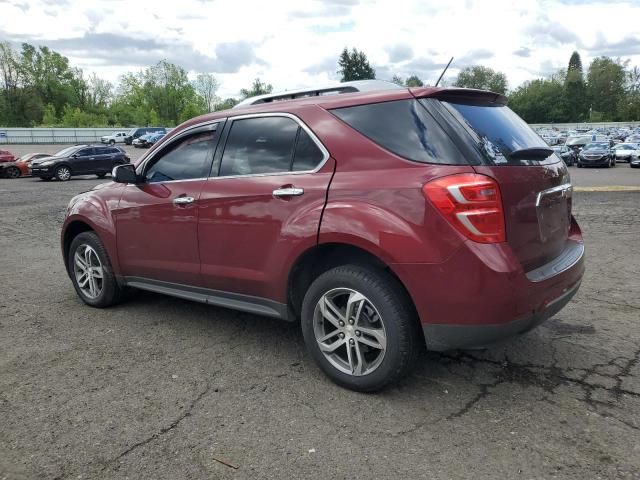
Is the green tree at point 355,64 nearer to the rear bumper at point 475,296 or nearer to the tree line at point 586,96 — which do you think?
the tree line at point 586,96

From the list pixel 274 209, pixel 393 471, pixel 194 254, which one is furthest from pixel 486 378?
pixel 194 254

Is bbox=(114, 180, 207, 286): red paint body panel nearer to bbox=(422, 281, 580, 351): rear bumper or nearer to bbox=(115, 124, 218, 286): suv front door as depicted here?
bbox=(115, 124, 218, 286): suv front door

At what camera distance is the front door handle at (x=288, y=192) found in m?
3.50

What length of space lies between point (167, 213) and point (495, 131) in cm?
253

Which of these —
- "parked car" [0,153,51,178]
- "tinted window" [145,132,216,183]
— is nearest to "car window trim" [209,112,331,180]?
"tinted window" [145,132,216,183]

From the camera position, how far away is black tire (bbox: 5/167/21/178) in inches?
1070

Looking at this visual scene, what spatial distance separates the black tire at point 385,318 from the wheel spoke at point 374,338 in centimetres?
5

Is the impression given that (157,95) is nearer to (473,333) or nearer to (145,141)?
(145,141)

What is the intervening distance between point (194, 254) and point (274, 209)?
93 cm

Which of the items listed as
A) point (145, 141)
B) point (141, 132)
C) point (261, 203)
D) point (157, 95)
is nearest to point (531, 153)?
point (261, 203)

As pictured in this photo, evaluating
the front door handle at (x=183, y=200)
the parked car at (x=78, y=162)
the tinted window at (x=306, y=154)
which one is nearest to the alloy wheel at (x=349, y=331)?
the tinted window at (x=306, y=154)

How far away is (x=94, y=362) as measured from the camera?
396 centimetres

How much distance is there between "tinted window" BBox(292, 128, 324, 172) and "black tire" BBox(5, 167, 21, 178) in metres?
28.1

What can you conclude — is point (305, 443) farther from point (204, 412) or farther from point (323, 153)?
point (323, 153)
